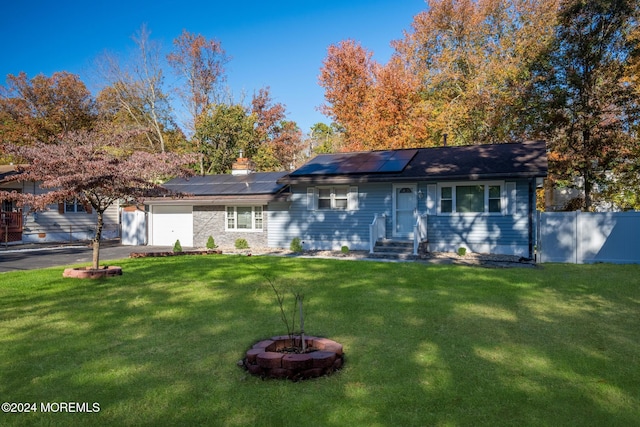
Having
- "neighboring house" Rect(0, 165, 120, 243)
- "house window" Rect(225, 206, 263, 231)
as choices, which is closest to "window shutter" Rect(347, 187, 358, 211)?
"house window" Rect(225, 206, 263, 231)

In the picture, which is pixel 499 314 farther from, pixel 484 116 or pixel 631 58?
pixel 484 116

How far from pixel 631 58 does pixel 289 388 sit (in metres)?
22.7

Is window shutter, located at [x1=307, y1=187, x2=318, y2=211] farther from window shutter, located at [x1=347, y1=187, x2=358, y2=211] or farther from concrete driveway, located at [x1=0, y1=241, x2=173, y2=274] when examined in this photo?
concrete driveway, located at [x1=0, y1=241, x2=173, y2=274]

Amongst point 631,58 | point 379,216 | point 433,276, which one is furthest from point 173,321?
point 631,58

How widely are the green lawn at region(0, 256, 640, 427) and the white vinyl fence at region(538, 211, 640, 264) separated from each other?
180 inches

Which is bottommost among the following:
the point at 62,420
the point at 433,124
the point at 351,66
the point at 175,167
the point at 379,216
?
the point at 62,420

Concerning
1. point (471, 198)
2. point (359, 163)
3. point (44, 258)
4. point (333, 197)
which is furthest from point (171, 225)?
point (471, 198)

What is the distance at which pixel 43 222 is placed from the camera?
24734 millimetres

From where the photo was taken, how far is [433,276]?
1103 centimetres

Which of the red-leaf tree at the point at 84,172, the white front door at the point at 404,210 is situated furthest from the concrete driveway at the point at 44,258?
the white front door at the point at 404,210

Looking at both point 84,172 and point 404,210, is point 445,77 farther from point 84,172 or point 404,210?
point 84,172

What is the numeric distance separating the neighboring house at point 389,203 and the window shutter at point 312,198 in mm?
43

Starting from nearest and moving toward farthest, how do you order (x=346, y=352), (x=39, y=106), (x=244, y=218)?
(x=346, y=352), (x=244, y=218), (x=39, y=106)

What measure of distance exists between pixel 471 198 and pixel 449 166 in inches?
59.7
